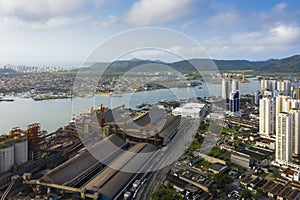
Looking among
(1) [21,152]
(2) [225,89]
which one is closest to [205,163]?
(1) [21,152]

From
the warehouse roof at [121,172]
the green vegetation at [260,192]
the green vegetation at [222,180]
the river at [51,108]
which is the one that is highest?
the river at [51,108]

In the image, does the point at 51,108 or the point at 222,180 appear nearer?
the point at 222,180

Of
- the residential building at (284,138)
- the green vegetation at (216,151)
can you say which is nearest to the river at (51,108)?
the green vegetation at (216,151)

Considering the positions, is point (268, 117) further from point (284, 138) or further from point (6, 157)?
point (6, 157)

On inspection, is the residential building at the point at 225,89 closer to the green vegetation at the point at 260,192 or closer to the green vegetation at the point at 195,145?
the green vegetation at the point at 195,145

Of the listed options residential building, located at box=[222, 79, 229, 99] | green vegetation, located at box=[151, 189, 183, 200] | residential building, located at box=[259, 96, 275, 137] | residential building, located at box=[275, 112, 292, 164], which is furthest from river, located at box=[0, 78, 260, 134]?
green vegetation, located at box=[151, 189, 183, 200]

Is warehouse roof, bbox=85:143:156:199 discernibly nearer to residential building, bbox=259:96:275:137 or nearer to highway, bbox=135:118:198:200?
highway, bbox=135:118:198:200
